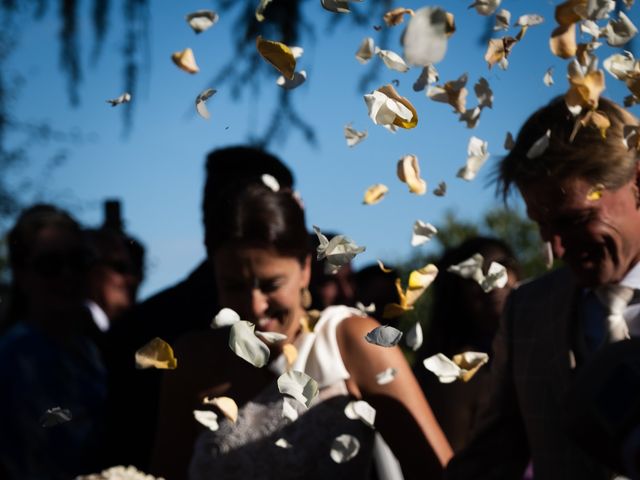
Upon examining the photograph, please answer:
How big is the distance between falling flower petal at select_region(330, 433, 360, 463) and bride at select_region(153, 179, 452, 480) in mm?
151

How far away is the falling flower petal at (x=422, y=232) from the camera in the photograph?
2418mm

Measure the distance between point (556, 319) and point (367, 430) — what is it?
0.67m

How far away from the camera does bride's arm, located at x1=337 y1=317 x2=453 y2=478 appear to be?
293 centimetres

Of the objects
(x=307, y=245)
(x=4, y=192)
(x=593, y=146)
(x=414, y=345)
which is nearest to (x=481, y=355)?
(x=414, y=345)

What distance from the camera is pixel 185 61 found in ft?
7.35

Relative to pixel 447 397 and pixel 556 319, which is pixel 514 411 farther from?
pixel 447 397

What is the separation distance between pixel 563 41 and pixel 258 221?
4.20 feet

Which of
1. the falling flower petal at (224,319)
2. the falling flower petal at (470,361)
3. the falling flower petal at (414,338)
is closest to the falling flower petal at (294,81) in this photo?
the falling flower petal at (224,319)

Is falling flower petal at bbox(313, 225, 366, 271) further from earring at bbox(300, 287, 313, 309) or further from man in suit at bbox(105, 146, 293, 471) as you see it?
man in suit at bbox(105, 146, 293, 471)

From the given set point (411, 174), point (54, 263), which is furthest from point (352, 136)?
point (54, 263)

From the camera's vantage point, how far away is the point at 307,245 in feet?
10.7

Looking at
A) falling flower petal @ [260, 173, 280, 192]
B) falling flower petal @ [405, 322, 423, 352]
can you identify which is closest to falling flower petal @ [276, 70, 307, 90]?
falling flower petal @ [405, 322, 423, 352]

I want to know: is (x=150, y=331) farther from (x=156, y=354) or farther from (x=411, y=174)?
(x=411, y=174)

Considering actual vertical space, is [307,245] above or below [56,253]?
above
